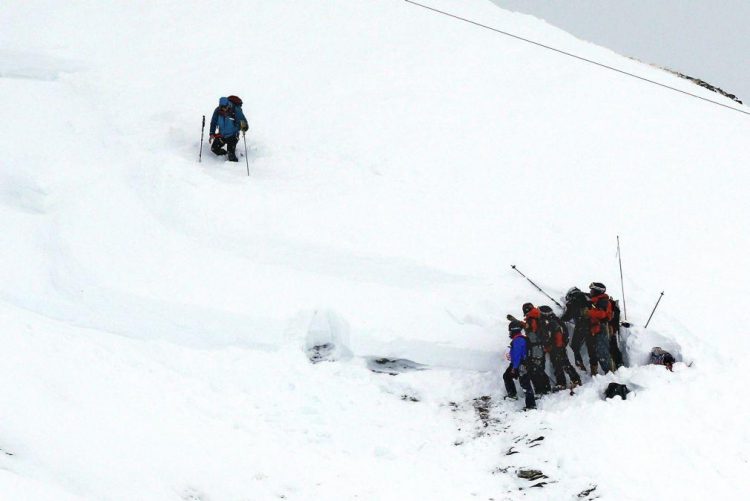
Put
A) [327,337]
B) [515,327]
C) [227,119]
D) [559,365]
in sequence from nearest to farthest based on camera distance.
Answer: [515,327] < [559,365] < [327,337] < [227,119]

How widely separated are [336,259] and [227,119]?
4.58 metres

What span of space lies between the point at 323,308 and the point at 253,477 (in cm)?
391

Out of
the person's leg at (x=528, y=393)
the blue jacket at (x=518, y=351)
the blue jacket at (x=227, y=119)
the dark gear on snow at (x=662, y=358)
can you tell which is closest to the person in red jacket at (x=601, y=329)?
the dark gear on snow at (x=662, y=358)

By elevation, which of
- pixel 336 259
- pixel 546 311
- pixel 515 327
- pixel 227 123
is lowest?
pixel 515 327

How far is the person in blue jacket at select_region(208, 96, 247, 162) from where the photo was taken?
1546 cm

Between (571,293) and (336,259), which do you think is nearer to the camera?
(571,293)

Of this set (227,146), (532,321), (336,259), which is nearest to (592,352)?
(532,321)

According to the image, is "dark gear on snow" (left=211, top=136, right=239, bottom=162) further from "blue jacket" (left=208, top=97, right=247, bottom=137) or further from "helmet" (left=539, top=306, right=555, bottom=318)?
"helmet" (left=539, top=306, right=555, bottom=318)

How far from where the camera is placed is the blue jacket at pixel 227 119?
50.7 ft

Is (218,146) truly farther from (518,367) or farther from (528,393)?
(528,393)

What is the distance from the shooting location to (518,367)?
11.4 m

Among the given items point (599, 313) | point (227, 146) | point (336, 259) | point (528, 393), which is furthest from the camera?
point (227, 146)

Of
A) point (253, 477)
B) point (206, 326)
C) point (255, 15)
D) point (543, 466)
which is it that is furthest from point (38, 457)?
point (255, 15)

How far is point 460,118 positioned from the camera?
19109 millimetres
